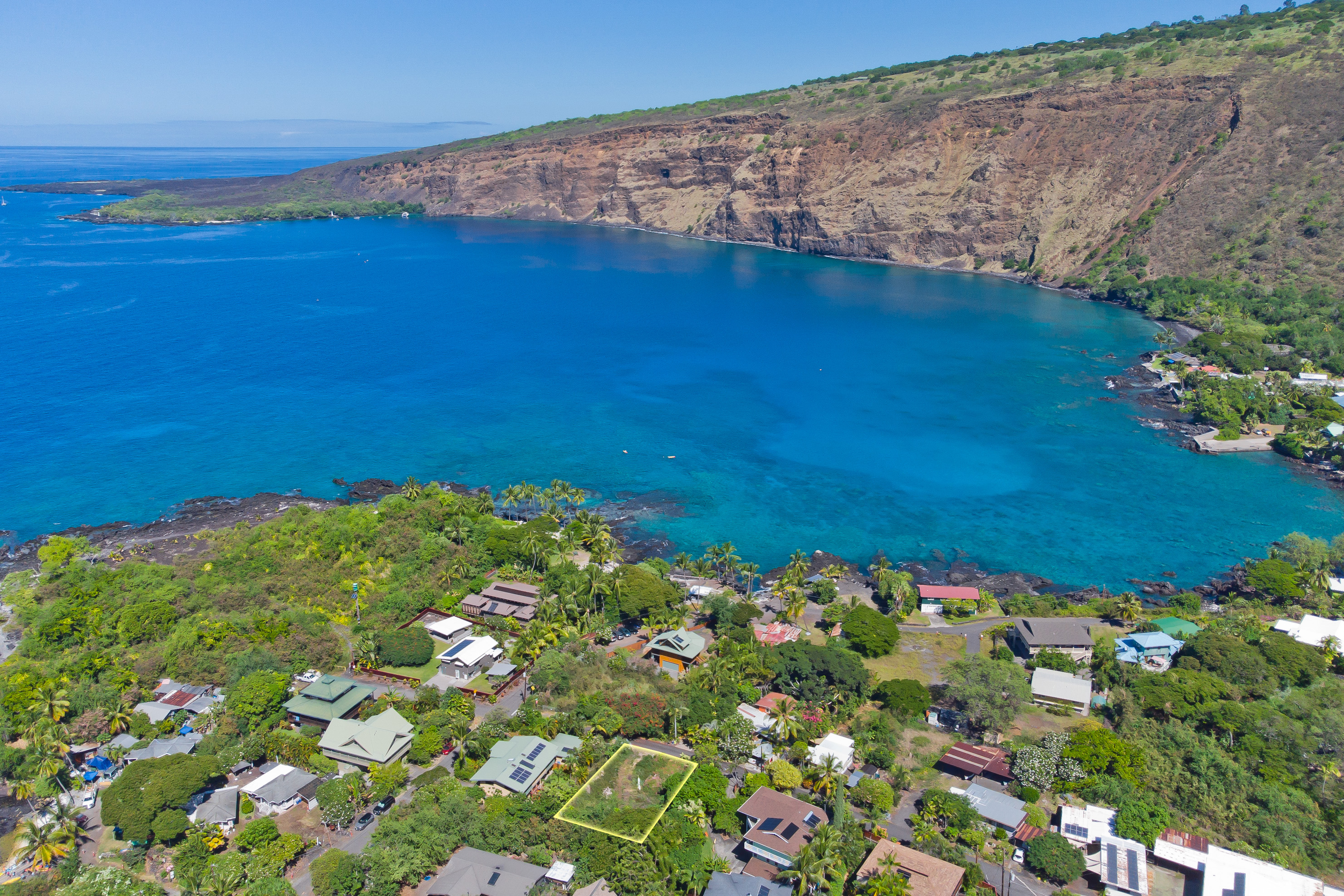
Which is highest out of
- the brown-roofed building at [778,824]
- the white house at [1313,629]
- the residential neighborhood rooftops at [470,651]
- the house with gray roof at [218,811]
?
the white house at [1313,629]

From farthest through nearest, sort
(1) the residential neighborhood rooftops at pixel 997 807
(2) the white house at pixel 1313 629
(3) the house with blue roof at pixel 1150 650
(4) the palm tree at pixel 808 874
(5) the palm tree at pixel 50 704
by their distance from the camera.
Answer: (2) the white house at pixel 1313 629 → (3) the house with blue roof at pixel 1150 650 → (5) the palm tree at pixel 50 704 → (1) the residential neighborhood rooftops at pixel 997 807 → (4) the palm tree at pixel 808 874

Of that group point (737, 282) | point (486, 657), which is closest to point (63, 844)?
point (486, 657)

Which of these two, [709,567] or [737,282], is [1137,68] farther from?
[709,567]

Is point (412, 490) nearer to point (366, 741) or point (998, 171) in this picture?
point (366, 741)

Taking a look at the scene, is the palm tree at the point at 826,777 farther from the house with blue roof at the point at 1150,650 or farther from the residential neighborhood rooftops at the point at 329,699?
the residential neighborhood rooftops at the point at 329,699

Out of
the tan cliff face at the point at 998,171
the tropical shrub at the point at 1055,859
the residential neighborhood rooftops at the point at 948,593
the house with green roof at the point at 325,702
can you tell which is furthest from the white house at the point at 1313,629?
the tan cliff face at the point at 998,171

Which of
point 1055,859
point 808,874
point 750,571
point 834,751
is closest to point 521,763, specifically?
point 808,874

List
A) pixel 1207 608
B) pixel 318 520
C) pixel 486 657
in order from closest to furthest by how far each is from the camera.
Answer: pixel 486 657
pixel 1207 608
pixel 318 520
